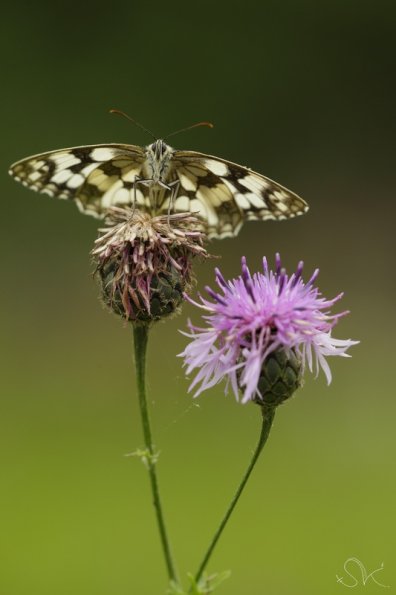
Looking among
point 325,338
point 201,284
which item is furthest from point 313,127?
point 325,338

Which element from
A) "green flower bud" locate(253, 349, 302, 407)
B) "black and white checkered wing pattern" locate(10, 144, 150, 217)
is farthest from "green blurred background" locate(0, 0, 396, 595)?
"green flower bud" locate(253, 349, 302, 407)

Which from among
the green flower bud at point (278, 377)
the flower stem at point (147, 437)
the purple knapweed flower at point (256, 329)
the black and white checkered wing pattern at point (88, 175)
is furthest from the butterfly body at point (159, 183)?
the green flower bud at point (278, 377)

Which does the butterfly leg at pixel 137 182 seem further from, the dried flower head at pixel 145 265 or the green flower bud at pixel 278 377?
the green flower bud at pixel 278 377

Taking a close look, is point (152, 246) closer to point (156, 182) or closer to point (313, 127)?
point (156, 182)

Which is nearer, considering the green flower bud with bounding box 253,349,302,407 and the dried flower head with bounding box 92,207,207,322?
the green flower bud with bounding box 253,349,302,407

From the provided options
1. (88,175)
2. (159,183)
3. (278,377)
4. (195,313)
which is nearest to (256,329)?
(278,377)

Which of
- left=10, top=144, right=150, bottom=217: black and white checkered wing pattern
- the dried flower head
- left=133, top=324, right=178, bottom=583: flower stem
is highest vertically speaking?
left=10, top=144, right=150, bottom=217: black and white checkered wing pattern

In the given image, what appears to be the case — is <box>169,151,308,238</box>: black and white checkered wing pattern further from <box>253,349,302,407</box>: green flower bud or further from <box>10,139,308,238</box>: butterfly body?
<box>253,349,302,407</box>: green flower bud
